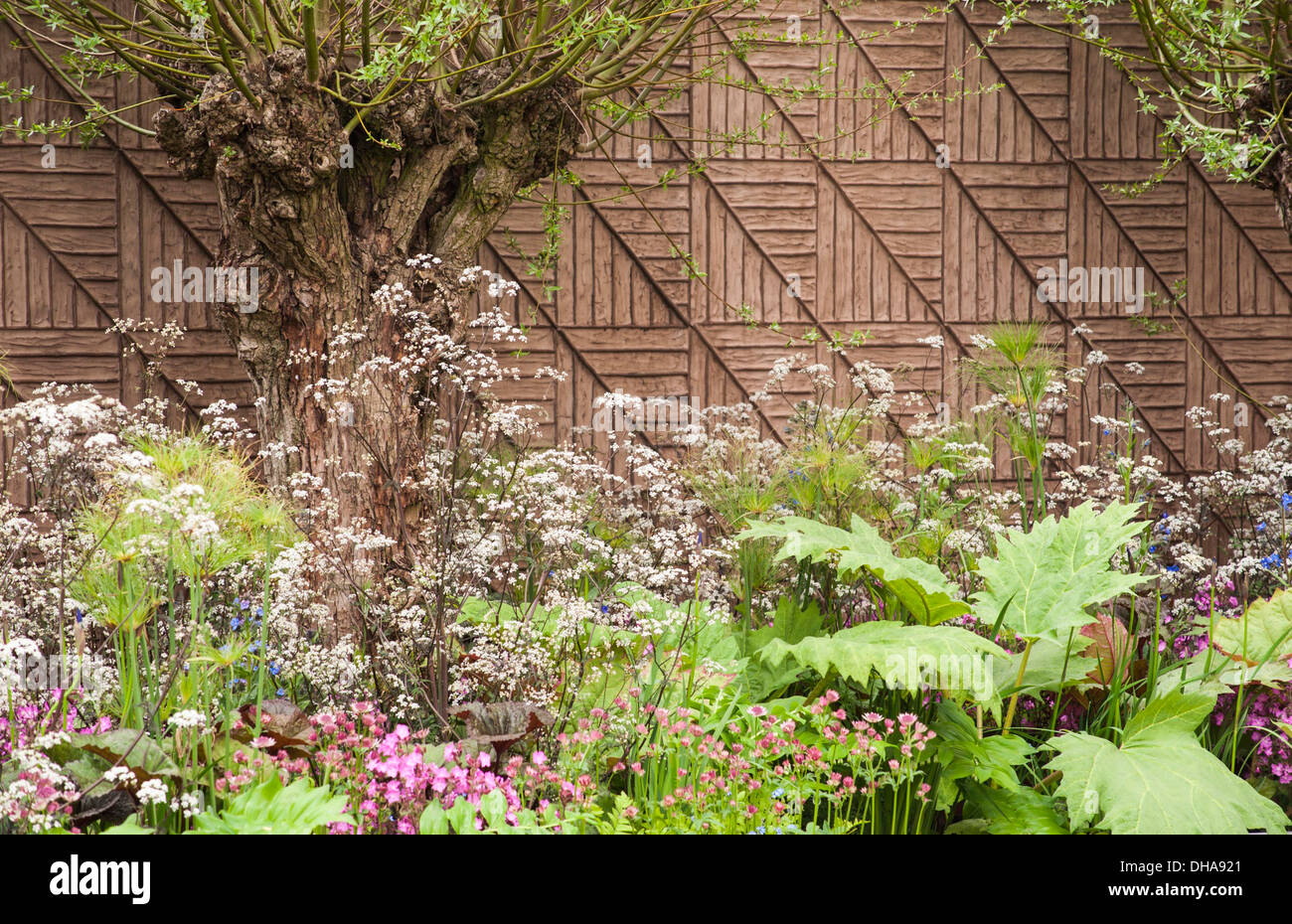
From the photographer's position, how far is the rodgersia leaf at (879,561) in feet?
9.57

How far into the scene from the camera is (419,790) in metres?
2.29

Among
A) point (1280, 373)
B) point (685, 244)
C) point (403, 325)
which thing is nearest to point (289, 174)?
point (403, 325)

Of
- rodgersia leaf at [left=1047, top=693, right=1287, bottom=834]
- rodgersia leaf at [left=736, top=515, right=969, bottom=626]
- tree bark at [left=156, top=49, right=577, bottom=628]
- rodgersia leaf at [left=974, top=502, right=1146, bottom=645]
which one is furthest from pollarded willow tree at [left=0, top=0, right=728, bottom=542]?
rodgersia leaf at [left=1047, top=693, right=1287, bottom=834]

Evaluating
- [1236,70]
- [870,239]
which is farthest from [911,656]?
[870,239]

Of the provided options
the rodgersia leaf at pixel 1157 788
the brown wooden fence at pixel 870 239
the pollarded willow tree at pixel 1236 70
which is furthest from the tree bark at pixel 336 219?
the rodgersia leaf at pixel 1157 788

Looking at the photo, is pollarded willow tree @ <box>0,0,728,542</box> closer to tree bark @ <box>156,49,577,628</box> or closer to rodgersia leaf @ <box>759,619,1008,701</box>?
tree bark @ <box>156,49,577,628</box>

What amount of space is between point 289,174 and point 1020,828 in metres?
3.47

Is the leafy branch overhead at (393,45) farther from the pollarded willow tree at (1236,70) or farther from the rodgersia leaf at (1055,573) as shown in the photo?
the rodgersia leaf at (1055,573)

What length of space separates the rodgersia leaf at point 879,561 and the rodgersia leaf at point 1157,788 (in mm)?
488

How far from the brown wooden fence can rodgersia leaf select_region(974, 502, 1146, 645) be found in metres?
4.04

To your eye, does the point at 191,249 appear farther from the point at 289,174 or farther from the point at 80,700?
the point at 80,700

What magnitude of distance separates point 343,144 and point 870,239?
422 cm

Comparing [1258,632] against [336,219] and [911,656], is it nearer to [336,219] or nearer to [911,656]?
[911,656]

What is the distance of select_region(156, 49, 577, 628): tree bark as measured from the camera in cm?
399
